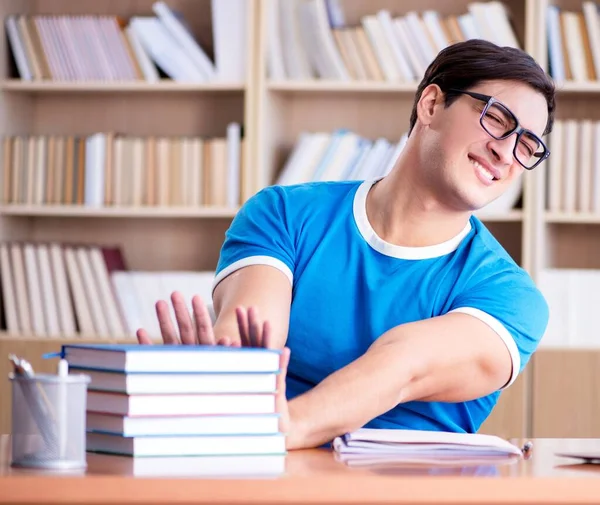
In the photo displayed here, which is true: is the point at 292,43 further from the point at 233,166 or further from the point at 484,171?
the point at 484,171

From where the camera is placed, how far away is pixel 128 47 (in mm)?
3426

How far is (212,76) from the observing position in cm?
339

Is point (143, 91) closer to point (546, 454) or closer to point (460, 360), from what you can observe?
point (460, 360)

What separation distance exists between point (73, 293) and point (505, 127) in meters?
2.03

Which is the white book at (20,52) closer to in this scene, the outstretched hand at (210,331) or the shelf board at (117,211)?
the shelf board at (117,211)

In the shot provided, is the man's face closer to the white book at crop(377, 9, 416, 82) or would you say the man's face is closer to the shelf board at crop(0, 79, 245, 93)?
the white book at crop(377, 9, 416, 82)

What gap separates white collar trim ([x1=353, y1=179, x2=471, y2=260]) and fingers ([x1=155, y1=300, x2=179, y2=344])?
20.8 inches

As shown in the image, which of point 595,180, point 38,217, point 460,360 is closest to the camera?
point 460,360

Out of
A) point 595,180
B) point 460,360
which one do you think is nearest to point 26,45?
point 595,180

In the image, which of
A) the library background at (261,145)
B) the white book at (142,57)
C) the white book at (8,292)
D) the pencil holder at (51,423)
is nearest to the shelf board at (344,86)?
the library background at (261,145)

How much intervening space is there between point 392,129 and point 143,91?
887mm

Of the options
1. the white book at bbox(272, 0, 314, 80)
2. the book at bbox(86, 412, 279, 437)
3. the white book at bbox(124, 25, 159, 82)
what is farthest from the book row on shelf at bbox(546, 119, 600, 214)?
the book at bbox(86, 412, 279, 437)

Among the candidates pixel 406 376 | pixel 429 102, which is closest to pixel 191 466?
pixel 406 376

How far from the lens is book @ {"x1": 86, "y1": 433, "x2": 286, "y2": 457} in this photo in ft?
Answer: 3.49
